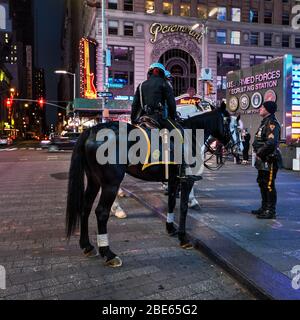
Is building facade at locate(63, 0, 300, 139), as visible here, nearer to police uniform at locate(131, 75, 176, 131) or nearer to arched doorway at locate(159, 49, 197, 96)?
arched doorway at locate(159, 49, 197, 96)

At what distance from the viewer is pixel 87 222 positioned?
5766 mm

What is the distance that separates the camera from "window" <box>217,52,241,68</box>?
57.7 metres

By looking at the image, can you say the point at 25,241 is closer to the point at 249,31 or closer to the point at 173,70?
the point at 173,70

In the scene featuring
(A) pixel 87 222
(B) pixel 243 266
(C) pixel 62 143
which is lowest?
(B) pixel 243 266

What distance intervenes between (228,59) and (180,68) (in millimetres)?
7501

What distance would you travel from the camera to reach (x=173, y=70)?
56.3 meters

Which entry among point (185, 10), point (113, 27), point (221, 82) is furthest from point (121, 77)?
point (221, 82)

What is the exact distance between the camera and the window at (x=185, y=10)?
5594cm

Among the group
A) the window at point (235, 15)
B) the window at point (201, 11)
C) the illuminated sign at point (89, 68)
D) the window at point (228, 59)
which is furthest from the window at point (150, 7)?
the window at point (235, 15)

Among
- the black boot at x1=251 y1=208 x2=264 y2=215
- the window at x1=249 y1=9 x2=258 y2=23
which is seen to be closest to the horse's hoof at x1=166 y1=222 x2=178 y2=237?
the black boot at x1=251 y1=208 x2=264 y2=215

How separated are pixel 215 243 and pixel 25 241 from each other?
300 centimetres

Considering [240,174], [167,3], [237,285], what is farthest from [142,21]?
[237,285]

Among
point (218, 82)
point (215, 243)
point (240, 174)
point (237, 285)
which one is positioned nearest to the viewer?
point (237, 285)

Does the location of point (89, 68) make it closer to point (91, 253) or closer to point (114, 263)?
point (91, 253)
